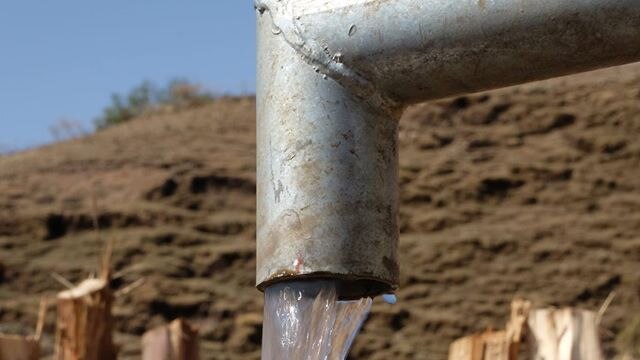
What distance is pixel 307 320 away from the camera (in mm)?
1672

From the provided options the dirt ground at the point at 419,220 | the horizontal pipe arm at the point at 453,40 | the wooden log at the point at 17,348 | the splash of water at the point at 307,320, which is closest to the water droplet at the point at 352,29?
the horizontal pipe arm at the point at 453,40

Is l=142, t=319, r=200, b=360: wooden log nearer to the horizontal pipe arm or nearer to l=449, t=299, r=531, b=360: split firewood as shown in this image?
l=449, t=299, r=531, b=360: split firewood

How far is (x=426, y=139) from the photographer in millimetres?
11367

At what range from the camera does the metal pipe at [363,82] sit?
60.6 inches

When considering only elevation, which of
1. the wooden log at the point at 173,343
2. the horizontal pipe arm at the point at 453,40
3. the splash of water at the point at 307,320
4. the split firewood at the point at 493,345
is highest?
the wooden log at the point at 173,343

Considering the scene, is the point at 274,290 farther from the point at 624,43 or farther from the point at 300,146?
the point at 624,43

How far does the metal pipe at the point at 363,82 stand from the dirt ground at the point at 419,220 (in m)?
7.04

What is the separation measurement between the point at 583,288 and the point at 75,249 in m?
3.58

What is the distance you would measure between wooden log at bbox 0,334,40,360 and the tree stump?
27cm

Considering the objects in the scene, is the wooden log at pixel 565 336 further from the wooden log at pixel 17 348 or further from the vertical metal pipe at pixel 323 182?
the vertical metal pipe at pixel 323 182

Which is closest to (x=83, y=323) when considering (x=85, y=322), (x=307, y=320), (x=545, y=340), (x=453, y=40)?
(x=85, y=322)

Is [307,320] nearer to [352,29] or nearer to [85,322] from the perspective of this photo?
[352,29]

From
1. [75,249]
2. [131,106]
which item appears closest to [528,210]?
[75,249]

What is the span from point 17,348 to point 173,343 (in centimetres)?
67
